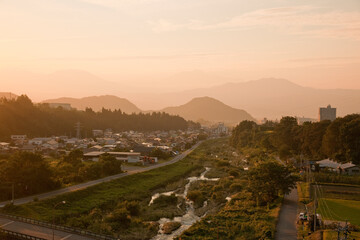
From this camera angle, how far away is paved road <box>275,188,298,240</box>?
76.7 feet

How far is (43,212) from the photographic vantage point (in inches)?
1175

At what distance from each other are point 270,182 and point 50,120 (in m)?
82.5

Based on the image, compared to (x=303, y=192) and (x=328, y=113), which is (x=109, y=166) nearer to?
(x=303, y=192)

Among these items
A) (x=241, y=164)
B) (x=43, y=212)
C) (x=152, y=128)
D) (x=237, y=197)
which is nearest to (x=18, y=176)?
(x=43, y=212)

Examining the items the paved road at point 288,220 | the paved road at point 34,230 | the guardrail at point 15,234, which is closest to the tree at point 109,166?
the paved road at point 34,230

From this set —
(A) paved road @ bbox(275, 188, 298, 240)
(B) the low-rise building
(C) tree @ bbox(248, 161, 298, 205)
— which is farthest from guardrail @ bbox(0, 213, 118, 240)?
(B) the low-rise building

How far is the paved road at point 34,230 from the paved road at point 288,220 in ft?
45.7

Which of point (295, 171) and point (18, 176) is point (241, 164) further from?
point (18, 176)

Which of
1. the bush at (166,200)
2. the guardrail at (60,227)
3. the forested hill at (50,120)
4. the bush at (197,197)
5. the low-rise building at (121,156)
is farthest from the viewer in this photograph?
the forested hill at (50,120)

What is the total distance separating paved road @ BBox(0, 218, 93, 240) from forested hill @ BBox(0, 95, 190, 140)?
2174 inches

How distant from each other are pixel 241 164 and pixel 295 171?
20.8 metres

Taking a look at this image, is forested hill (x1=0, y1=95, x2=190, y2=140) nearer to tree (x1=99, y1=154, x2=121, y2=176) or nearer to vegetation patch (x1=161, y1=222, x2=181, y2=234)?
tree (x1=99, y1=154, x2=121, y2=176)

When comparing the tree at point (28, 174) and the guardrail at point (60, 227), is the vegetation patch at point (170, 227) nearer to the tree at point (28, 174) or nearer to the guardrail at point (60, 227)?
the guardrail at point (60, 227)

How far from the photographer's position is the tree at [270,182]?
107ft
